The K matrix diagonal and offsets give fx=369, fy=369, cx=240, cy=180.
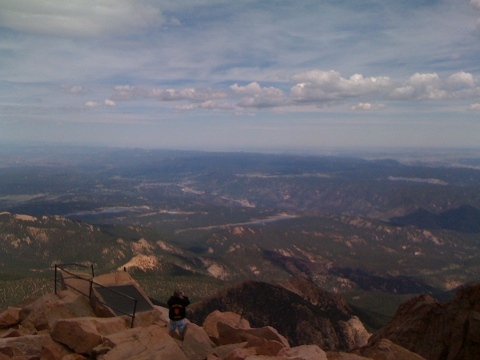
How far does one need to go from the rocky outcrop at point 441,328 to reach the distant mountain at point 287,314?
37896 millimetres

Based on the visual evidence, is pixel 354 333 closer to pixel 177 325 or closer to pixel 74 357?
pixel 177 325

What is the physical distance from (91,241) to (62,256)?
54.8 feet

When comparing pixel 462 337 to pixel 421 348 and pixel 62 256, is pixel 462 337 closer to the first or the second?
pixel 421 348

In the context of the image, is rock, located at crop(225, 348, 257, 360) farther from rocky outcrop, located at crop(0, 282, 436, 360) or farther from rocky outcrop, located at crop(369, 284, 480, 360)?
rocky outcrop, located at crop(369, 284, 480, 360)

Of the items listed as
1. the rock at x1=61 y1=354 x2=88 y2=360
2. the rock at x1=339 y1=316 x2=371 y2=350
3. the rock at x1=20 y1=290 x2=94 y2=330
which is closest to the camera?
the rock at x1=61 y1=354 x2=88 y2=360

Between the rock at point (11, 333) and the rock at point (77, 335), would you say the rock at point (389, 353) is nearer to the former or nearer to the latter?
the rock at point (77, 335)

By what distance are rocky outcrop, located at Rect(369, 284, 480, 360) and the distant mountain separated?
3790 cm

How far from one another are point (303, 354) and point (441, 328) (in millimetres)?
21662

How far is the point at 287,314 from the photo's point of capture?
84688mm

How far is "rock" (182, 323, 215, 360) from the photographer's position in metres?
21.4

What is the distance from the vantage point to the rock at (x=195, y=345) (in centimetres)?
2137

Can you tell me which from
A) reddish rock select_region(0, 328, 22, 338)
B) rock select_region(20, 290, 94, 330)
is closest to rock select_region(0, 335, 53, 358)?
reddish rock select_region(0, 328, 22, 338)

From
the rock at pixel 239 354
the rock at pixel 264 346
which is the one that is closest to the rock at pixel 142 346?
the rock at pixel 239 354

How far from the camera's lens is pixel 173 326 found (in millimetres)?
24453
